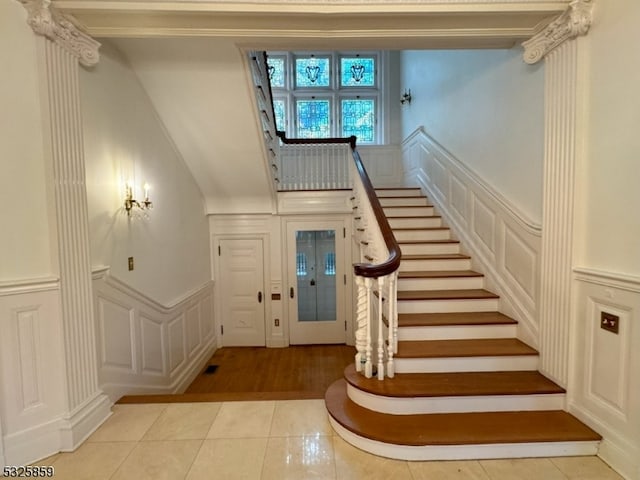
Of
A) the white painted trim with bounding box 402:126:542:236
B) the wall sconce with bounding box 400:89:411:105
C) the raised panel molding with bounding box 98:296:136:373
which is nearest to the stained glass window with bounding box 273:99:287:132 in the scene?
the wall sconce with bounding box 400:89:411:105

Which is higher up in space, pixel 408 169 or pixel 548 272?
pixel 408 169

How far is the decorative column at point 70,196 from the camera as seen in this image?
1876 millimetres

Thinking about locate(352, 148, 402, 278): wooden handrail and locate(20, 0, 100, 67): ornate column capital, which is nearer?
locate(20, 0, 100, 67): ornate column capital

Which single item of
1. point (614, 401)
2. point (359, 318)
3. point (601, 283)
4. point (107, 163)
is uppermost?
point (107, 163)

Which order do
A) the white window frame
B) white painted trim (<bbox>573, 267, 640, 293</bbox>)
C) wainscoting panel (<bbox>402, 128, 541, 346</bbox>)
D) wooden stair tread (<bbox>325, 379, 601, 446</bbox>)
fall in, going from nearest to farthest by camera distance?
white painted trim (<bbox>573, 267, 640, 293</bbox>), wooden stair tread (<bbox>325, 379, 601, 446</bbox>), wainscoting panel (<bbox>402, 128, 541, 346</bbox>), the white window frame

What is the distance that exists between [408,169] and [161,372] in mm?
4553

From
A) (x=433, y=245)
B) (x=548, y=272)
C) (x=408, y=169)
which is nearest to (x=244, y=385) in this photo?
(x=433, y=245)

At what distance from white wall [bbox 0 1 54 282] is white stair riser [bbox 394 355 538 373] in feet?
7.72

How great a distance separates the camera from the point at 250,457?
1856 mm

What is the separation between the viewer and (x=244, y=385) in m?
3.90

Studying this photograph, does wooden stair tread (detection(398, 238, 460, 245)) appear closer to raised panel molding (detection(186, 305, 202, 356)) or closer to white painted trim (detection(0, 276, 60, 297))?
raised panel molding (detection(186, 305, 202, 356))

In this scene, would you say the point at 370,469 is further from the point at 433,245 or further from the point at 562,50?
the point at 562,50

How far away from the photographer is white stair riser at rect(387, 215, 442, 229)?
393cm

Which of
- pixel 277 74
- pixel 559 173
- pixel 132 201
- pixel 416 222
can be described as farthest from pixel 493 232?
pixel 277 74
